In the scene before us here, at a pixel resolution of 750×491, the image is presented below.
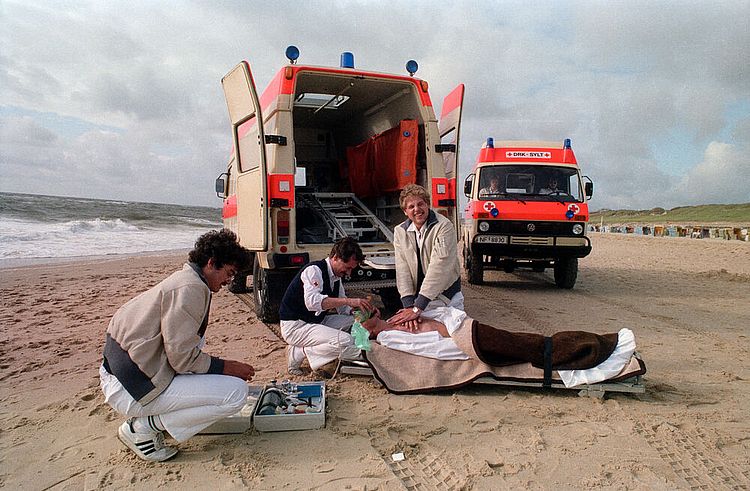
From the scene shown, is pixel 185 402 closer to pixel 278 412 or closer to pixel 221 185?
pixel 278 412

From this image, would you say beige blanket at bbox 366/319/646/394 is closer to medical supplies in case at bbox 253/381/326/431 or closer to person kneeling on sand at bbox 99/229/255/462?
medical supplies in case at bbox 253/381/326/431

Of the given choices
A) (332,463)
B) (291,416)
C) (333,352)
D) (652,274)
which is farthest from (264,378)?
(652,274)

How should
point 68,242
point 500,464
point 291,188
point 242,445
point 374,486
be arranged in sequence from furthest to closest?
point 68,242
point 291,188
point 242,445
point 500,464
point 374,486

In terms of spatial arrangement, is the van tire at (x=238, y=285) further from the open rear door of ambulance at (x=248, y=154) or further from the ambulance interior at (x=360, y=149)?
the open rear door of ambulance at (x=248, y=154)

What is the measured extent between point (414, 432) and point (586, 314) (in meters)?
4.44

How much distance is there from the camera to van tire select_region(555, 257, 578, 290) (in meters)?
8.70

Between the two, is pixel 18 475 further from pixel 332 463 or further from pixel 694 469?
pixel 694 469


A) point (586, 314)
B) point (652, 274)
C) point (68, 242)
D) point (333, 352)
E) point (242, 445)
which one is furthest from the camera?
point (68, 242)

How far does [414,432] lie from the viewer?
305cm

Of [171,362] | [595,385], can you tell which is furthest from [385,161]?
[171,362]

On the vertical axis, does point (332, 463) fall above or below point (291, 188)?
below

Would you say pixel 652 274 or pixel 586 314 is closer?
pixel 586 314

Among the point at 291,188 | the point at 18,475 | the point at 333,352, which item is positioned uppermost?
the point at 291,188

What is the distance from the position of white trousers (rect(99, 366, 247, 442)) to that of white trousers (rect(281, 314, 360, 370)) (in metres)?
1.18
